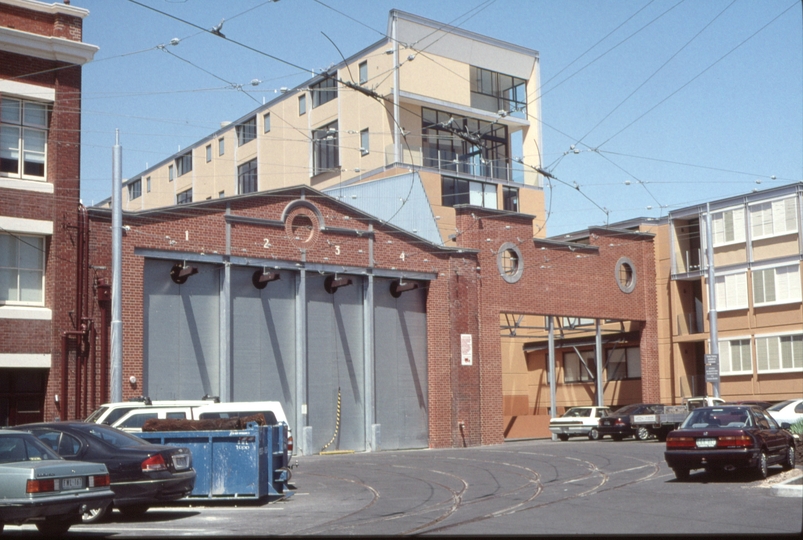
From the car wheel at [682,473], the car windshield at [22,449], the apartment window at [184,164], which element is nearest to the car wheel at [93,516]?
the car windshield at [22,449]

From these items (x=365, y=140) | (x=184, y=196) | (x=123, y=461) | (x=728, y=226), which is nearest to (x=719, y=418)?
(x=123, y=461)

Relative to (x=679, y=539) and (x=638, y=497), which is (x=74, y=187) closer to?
(x=638, y=497)

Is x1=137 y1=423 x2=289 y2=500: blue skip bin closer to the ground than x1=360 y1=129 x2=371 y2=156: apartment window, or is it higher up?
closer to the ground

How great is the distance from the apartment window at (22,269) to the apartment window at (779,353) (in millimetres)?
31072

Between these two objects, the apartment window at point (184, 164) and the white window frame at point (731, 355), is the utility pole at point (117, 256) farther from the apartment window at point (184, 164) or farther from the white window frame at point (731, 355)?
the apartment window at point (184, 164)

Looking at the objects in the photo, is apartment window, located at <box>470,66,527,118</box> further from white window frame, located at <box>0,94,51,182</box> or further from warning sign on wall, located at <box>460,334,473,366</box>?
white window frame, located at <box>0,94,51,182</box>

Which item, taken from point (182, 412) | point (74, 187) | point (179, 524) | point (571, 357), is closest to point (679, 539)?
point (179, 524)

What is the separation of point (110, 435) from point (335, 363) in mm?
18749

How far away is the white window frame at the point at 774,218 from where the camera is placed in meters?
44.5

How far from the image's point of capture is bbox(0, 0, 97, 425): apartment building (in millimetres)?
27156

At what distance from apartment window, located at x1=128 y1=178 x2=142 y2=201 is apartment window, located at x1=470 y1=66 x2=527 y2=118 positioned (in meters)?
31.9

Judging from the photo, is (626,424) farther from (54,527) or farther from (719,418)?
(54,527)

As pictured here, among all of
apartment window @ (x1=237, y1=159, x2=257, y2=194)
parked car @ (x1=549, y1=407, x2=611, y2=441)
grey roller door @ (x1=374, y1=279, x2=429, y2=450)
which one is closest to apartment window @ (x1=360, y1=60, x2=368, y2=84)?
apartment window @ (x1=237, y1=159, x2=257, y2=194)

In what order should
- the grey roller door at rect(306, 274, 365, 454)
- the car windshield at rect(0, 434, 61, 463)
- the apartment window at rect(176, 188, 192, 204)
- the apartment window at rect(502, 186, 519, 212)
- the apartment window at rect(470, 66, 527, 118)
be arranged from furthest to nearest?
1. the apartment window at rect(176, 188, 192, 204)
2. the apartment window at rect(502, 186, 519, 212)
3. the apartment window at rect(470, 66, 527, 118)
4. the grey roller door at rect(306, 274, 365, 454)
5. the car windshield at rect(0, 434, 61, 463)
